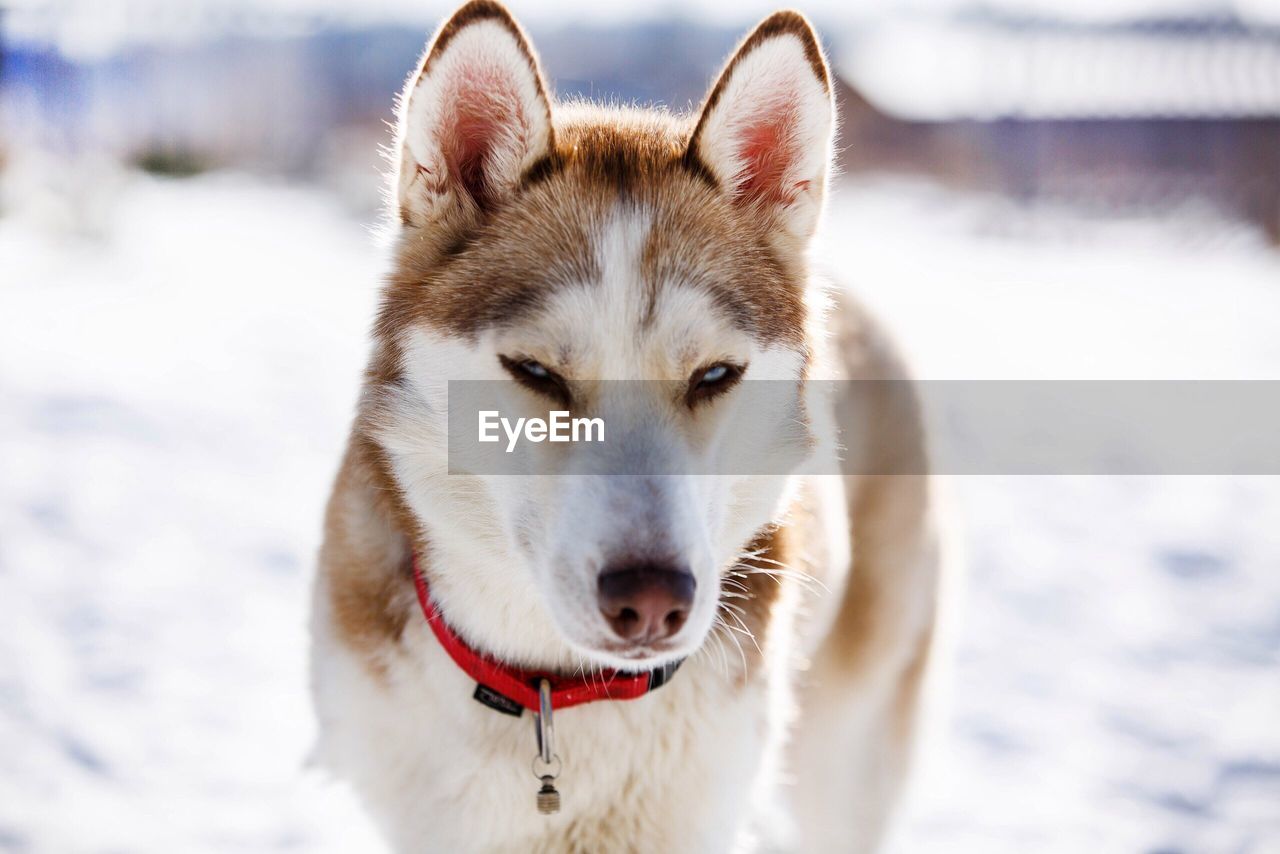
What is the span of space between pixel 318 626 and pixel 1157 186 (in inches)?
680

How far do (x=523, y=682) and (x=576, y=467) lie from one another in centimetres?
49

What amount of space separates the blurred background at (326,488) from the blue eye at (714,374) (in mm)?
544

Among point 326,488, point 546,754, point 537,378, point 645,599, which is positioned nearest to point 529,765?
point 546,754

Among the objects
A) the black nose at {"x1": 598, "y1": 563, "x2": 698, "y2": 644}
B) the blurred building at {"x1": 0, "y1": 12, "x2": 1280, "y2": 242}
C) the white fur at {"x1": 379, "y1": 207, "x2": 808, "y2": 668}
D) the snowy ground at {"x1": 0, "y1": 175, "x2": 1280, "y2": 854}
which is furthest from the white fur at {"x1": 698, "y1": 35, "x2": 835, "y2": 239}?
the blurred building at {"x1": 0, "y1": 12, "x2": 1280, "y2": 242}

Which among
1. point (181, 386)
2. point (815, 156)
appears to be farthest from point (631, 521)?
point (181, 386)

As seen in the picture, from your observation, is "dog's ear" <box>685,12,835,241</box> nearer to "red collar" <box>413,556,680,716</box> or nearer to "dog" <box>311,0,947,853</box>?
"dog" <box>311,0,947,853</box>

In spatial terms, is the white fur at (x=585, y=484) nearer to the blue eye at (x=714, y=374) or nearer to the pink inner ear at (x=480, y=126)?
the blue eye at (x=714, y=374)

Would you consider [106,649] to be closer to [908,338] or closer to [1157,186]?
[908,338]

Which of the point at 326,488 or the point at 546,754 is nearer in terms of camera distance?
the point at 546,754

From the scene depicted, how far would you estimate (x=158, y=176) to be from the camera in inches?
762

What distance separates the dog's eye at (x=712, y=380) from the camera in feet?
5.82

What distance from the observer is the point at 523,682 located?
191cm

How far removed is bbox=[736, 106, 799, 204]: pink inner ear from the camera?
200 centimetres

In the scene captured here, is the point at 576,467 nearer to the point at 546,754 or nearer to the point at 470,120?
the point at 546,754
